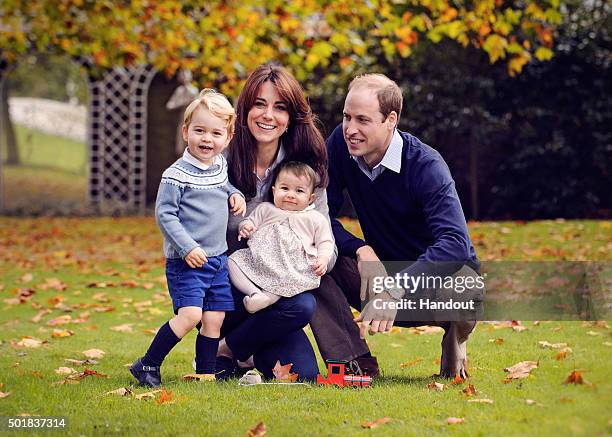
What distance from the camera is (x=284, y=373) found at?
460cm

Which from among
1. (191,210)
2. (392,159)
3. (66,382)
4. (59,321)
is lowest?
(59,321)

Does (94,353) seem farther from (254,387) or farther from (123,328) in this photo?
(254,387)

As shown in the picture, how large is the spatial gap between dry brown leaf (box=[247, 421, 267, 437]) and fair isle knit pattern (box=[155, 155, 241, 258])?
1.00 meters

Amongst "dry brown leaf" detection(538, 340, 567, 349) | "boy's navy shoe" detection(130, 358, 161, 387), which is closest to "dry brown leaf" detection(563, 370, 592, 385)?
"dry brown leaf" detection(538, 340, 567, 349)

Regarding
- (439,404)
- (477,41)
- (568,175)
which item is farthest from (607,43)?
(439,404)

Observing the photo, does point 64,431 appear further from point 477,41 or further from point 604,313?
point 477,41

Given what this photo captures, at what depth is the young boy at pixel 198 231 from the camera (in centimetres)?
436

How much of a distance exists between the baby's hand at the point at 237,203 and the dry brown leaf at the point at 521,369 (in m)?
1.53

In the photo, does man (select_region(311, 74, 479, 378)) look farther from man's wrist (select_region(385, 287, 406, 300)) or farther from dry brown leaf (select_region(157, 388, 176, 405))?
dry brown leaf (select_region(157, 388, 176, 405))

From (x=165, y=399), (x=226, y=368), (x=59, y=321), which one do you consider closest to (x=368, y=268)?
(x=226, y=368)

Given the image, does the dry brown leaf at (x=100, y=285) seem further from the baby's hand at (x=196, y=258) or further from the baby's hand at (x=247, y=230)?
the baby's hand at (x=196, y=258)

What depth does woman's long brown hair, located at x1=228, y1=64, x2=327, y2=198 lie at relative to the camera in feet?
15.2

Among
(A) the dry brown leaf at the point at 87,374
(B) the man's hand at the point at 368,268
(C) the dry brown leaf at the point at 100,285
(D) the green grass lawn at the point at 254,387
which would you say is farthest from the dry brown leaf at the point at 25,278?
(B) the man's hand at the point at 368,268

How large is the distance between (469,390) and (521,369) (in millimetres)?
626
